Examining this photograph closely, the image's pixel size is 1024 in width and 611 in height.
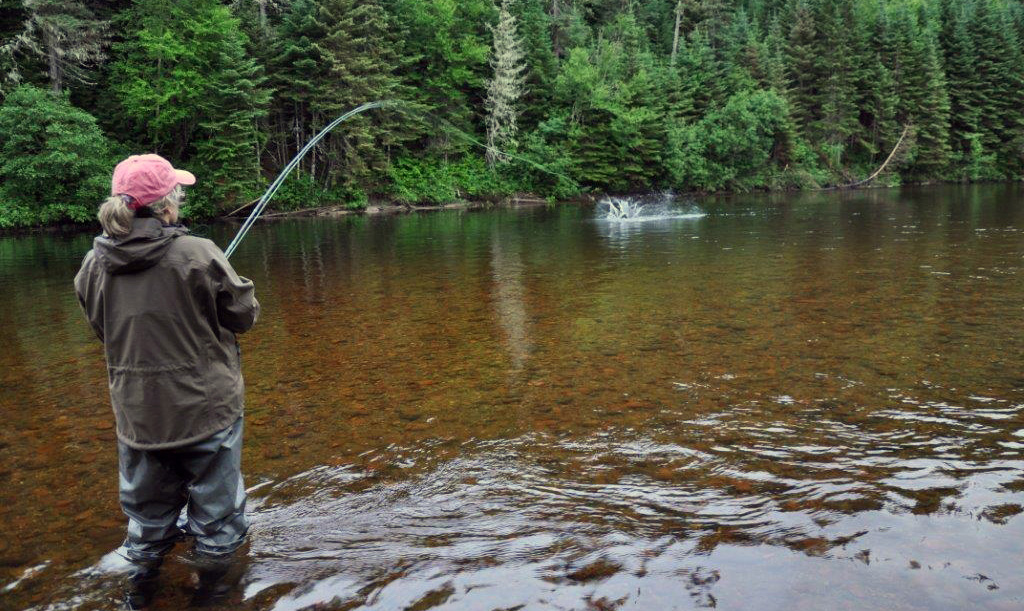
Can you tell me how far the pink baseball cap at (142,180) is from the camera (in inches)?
121

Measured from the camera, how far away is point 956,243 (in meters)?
16.3

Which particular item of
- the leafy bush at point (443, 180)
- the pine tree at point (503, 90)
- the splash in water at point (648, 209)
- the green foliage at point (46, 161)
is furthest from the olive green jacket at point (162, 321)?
the pine tree at point (503, 90)

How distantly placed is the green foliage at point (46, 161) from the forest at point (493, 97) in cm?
9

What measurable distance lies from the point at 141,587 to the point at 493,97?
42651 millimetres

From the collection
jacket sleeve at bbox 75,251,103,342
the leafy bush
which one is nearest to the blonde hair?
jacket sleeve at bbox 75,251,103,342

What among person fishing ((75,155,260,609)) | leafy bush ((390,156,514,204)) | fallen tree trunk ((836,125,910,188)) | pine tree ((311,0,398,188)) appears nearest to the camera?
person fishing ((75,155,260,609))

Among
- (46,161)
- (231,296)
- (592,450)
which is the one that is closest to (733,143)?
(46,161)

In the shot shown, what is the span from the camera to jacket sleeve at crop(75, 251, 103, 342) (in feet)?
10.6

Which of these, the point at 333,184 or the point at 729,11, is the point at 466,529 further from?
the point at 729,11

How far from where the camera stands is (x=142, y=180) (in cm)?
310

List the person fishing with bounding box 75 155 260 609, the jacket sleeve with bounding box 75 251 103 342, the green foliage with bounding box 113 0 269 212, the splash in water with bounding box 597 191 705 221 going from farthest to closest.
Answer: the green foliage with bounding box 113 0 269 212 < the splash in water with bounding box 597 191 705 221 < the jacket sleeve with bounding box 75 251 103 342 < the person fishing with bounding box 75 155 260 609

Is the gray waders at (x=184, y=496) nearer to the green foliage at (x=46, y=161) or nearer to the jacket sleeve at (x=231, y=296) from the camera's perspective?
the jacket sleeve at (x=231, y=296)

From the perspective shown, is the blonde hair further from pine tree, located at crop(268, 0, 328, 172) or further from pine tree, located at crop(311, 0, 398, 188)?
pine tree, located at crop(311, 0, 398, 188)

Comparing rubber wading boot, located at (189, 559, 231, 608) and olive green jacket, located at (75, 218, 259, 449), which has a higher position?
olive green jacket, located at (75, 218, 259, 449)
